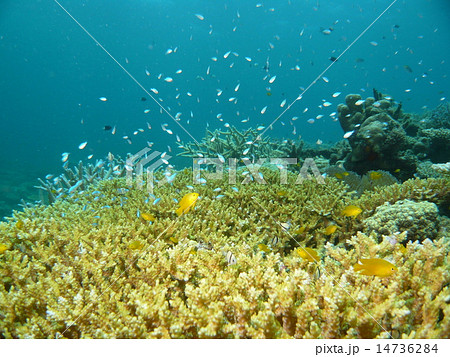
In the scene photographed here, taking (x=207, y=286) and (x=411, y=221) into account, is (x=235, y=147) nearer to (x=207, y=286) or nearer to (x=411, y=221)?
(x=411, y=221)

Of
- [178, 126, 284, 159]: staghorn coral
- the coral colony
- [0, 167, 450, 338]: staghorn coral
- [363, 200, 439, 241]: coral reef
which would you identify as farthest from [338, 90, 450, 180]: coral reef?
[0, 167, 450, 338]: staghorn coral

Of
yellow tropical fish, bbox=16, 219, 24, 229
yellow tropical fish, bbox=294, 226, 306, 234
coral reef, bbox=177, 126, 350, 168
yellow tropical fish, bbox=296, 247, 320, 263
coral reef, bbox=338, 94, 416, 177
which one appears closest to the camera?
yellow tropical fish, bbox=296, 247, 320, 263

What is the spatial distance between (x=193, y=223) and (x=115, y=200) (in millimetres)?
2141

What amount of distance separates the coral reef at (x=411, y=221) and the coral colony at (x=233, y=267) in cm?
2

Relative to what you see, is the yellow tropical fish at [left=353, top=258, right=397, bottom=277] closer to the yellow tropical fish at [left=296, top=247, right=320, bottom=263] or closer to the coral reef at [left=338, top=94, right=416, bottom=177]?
the yellow tropical fish at [left=296, top=247, right=320, bottom=263]

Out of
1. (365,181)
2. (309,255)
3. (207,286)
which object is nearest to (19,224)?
(207,286)

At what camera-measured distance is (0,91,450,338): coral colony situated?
1.88 metres

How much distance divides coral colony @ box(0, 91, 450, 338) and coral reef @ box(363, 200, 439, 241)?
2 centimetres

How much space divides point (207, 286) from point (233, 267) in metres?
0.49

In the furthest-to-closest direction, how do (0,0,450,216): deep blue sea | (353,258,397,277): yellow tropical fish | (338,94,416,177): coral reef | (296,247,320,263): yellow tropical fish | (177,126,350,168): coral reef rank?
1. (0,0,450,216): deep blue sea
2. (177,126,350,168): coral reef
3. (338,94,416,177): coral reef
4. (296,247,320,263): yellow tropical fish
5. (353,258,397,277): yellow tropical fish

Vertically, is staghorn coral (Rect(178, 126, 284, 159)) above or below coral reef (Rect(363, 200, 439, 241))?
above

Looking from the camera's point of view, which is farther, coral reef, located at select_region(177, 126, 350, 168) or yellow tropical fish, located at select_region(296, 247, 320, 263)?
coral reef, located at select_region(177, 126, 350, 168)

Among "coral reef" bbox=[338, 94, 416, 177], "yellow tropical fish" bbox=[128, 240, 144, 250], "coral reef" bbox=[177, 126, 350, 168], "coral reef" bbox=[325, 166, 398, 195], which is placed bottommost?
"yellow tropical fish" bbox=[128, 240, 144, 250]

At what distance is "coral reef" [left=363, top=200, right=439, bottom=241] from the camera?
357cm
